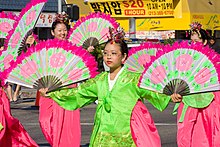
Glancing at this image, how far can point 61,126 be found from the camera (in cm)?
966

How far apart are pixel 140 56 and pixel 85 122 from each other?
494cm

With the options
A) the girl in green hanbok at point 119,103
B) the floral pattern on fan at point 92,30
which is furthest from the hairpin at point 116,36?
the floral pattern on fan at point 92,30

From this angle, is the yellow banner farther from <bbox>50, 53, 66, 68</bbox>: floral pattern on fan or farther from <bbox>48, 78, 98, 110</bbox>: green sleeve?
<bbox>48, 78, 98, 110</bbox>: green sleeve

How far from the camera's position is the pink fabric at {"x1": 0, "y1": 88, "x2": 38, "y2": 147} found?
8.87 m

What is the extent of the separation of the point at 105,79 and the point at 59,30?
2.70 metres

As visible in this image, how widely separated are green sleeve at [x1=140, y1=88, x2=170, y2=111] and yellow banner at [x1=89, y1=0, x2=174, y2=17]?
2247 cm

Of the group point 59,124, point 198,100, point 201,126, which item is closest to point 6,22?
point 59,124

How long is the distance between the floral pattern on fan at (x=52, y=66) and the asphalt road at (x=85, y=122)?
11.8ft

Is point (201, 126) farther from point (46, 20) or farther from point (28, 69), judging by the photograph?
point (46, 20)

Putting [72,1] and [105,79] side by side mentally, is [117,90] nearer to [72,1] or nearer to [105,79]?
[105,79]

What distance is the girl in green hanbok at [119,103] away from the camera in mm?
7219

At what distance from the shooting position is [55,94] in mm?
7547

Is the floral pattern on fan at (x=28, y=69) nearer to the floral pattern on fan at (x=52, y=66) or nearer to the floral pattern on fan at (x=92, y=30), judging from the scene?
the floral pattern on fan at (x=52, y=66)

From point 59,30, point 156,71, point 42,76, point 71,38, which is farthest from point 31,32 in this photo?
point 156,71
